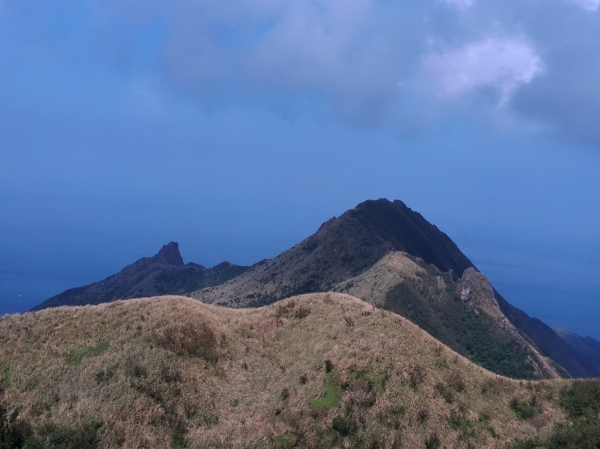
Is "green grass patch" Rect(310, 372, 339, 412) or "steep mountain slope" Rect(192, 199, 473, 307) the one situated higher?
"steep mountain slope" Rect(192, 199, 473, 307)

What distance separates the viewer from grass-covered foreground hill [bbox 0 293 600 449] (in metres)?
23.4

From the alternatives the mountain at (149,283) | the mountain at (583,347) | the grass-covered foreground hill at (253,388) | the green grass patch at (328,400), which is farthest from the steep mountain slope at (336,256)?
the green grass patch at (328,400)

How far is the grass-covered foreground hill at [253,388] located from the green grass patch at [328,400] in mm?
76

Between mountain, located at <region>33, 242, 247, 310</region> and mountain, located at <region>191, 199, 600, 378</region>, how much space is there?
2469cm

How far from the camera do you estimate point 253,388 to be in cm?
2883

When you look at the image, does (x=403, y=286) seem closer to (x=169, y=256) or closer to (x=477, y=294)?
(x=477, y=294)

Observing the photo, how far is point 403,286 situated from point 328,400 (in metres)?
67.0

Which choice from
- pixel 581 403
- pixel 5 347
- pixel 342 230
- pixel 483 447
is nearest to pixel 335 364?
pixel 483 447

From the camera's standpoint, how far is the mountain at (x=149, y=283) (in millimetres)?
153750

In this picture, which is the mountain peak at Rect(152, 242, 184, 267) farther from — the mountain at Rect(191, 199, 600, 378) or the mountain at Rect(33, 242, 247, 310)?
the mountain at Rect(191, 199, 600, 378)

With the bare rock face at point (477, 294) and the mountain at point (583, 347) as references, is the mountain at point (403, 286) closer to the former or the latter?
the bare rock face at point (477, 294)

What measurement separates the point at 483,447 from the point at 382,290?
215 feet

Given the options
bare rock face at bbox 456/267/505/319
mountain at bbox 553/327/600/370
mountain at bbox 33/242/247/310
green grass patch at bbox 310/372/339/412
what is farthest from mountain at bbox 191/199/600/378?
green grass patch at bbox 310/372/339/412

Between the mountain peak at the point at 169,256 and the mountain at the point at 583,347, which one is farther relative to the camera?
the mountain peak at the point at 169,256
